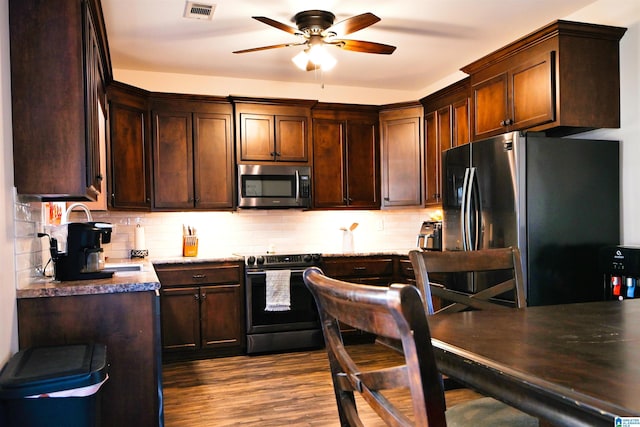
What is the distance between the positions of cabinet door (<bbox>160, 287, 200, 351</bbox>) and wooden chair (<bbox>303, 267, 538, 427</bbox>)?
3.46 meters

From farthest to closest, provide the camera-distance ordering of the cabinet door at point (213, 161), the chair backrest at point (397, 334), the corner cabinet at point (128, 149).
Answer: the cabinet door at point (213, 161)
the corner cabinet at point (128, 149)
the chair backrest at point (397, 334)

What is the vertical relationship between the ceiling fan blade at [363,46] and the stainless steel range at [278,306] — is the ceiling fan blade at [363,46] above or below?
above

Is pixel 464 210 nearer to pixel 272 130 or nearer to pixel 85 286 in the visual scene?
pixel 272 130

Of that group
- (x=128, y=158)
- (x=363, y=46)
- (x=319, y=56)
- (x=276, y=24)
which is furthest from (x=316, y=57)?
(x=128, y=158)

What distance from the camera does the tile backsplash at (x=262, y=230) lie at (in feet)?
15.2

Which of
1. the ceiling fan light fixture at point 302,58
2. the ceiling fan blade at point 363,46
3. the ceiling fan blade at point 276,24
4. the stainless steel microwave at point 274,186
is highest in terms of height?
the ceiling fan blade at point 276,24

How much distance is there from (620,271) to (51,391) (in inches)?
110

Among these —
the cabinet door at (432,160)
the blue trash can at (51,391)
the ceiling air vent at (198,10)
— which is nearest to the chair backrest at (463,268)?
the blue trash can at (51,391)

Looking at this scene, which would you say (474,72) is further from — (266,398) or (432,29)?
(266,398)

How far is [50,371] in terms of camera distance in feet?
5.56

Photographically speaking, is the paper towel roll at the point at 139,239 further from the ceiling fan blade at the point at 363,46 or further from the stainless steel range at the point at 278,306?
the ceiling fan blade at the point at 363,46

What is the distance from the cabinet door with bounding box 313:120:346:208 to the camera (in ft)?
16.4

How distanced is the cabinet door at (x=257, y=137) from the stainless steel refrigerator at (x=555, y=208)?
223 cm

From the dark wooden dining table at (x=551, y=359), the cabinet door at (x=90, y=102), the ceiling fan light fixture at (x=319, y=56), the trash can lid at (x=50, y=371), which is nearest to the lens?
the dark wooden dining table at (x=551, y=359)
